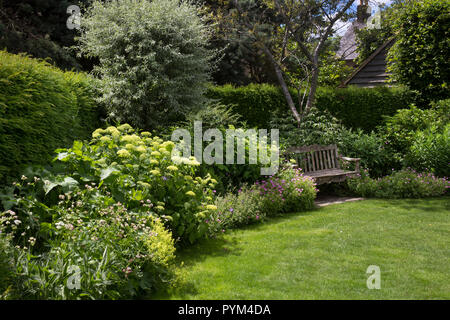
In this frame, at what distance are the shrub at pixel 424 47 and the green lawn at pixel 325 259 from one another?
19.7ft

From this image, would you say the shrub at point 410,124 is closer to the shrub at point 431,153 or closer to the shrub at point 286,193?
the shrub at point 431,153

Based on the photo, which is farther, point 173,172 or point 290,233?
point 290,233

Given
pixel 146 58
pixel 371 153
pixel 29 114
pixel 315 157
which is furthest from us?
pixel 371 153

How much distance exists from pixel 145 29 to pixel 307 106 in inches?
202

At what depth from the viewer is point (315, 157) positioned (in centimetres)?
912

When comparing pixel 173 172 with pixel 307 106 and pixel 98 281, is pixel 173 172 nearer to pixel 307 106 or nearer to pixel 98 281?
pixel 98 281

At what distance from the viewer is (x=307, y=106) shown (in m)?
11.0

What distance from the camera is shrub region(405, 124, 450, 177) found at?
29.2 feet

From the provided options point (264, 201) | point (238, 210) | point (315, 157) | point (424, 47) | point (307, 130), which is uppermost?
point (424, 47)

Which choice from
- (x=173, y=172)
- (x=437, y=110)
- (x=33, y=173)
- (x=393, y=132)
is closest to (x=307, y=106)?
(x=393, y=132)

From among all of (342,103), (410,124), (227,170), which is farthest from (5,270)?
(342,103)

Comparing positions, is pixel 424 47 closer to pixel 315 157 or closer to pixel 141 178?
pixel 315 157

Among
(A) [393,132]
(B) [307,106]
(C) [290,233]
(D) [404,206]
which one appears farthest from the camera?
(B) [307,106]

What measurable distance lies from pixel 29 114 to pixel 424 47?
10.9 metres
